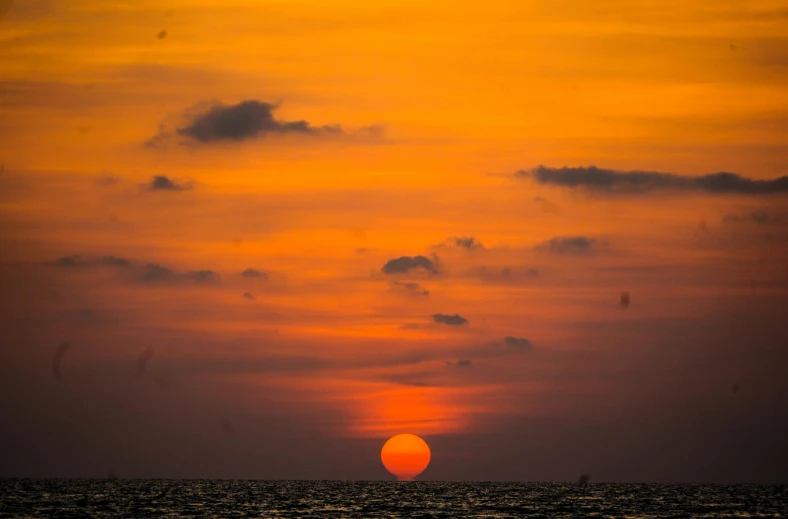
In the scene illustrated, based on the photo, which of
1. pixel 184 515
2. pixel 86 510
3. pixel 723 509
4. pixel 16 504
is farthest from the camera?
pixel 723 509

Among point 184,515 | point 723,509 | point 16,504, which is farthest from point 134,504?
point 723,509

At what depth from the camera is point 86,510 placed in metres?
121

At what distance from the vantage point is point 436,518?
115312 mm

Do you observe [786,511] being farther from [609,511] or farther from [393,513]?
[393,513]

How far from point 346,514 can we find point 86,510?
30431mm

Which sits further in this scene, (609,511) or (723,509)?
(723,509)

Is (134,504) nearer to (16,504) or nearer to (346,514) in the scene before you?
(16,504)

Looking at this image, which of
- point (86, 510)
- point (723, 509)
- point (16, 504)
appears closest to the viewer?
point (86, 510)

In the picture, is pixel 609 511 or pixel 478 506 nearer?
pixel 609 511

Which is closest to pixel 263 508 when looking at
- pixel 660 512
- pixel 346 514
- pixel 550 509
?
pixel 346 514

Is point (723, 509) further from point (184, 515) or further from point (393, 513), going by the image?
point (184, 515)

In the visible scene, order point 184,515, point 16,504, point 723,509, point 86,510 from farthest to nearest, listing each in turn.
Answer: point 723,509 < point 16,504 < point 86,510 < point 184,515

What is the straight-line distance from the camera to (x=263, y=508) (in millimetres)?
132125

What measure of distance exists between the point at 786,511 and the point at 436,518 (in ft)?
172
